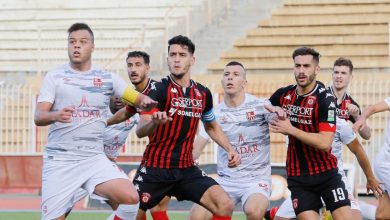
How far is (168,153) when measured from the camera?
37.3ft

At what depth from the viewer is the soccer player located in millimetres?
11266

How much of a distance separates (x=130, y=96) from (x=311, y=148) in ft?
6.07

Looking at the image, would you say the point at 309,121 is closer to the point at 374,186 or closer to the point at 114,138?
the point at 374,186

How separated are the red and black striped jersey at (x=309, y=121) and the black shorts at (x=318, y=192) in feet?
0.23

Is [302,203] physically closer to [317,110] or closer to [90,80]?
[317,110]

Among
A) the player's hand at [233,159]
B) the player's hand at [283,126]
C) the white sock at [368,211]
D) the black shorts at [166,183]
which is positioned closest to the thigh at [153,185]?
the black shorts at [166,183]

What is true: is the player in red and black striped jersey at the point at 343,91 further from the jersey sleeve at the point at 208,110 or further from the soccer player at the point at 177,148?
the soccer player at the point at 177,148

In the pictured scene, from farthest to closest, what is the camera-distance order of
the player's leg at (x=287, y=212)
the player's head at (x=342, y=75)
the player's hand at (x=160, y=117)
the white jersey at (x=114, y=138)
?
the white jersey at (x=114, y=138)
the player's head at (x=342, y=75)
the player's leg at (x=287, y=212)
the player's hand at (x=160, y=117)

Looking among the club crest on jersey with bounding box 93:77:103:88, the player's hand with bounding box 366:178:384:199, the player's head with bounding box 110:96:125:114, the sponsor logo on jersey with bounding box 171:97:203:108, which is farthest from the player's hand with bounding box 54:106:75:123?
the player's hand with bounding box 366:178:384:199

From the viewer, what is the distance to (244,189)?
12297 millimetres

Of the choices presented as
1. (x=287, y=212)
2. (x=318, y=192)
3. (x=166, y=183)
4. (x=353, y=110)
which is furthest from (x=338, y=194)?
(x=166, y=183)

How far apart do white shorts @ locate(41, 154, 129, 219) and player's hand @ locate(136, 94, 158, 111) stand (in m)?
0.69

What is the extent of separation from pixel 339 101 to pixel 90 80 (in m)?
3.34

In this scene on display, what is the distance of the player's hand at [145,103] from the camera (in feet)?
34.5
